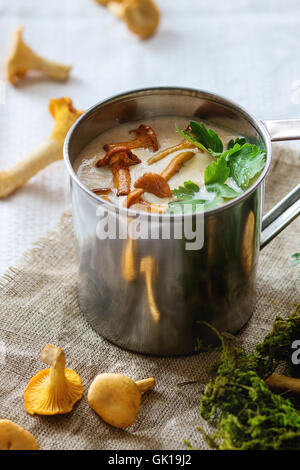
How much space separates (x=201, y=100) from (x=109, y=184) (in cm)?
30

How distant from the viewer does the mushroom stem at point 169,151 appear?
4.47 ft

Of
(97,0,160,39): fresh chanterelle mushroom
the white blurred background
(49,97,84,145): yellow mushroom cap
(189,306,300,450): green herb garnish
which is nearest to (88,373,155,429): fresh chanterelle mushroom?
(189,306,300,450): green herb garnish

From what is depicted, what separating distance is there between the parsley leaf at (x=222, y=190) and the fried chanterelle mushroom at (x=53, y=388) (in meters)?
0.42

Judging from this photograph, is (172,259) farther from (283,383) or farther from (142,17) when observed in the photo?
(142,17)

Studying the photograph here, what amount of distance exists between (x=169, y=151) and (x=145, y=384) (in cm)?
50

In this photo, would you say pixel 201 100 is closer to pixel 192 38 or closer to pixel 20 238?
pixel 20 238

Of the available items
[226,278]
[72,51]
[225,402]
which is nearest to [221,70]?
[72,51]

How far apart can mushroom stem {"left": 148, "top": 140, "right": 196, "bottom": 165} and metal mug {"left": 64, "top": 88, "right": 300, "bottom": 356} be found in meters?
0.10

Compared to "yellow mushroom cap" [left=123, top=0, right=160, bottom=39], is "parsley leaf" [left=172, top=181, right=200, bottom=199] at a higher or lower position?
higher

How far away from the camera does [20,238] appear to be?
163cm

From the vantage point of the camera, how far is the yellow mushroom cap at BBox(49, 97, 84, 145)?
5.67 ft

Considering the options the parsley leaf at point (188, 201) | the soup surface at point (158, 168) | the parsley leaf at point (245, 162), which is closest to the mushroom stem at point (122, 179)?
the soup surface at point (158, 168)

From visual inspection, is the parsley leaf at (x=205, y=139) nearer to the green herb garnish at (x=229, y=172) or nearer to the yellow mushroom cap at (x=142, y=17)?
the green herb garnish at (x=229, y=172)

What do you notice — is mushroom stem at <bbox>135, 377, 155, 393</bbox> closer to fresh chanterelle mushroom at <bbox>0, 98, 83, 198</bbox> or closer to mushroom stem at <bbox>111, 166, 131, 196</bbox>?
mushroom stem at <bbox>111, 166, 131, 196</bbox>
